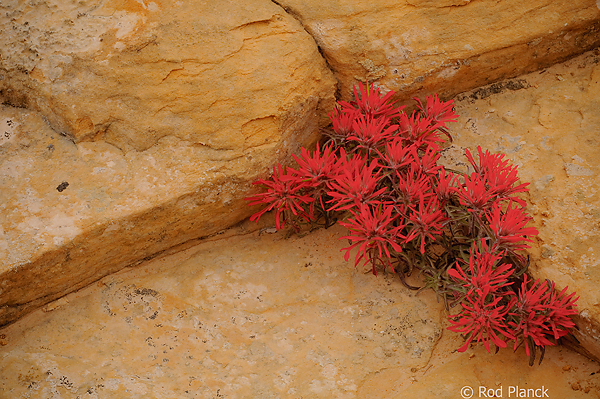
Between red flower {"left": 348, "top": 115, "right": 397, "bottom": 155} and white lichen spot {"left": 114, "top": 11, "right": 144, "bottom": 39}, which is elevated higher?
white lichen spot {"left": 114, "top": 11, "right": 144, "bottom": 39}

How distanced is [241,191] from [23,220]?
111cm

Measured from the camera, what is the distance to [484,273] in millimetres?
2449

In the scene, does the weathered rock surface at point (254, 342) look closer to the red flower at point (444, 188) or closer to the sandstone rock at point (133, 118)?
the sandstone rock at point (133, 118)

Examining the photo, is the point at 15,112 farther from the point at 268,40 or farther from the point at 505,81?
the point at 505,81

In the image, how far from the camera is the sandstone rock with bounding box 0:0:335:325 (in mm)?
2826

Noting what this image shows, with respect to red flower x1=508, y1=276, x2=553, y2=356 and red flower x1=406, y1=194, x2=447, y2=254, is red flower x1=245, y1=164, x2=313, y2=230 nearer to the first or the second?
red flower x1=406, y1=194, x2=447, y2=254

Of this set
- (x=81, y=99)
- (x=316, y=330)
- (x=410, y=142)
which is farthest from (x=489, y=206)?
(x=81, y=99)

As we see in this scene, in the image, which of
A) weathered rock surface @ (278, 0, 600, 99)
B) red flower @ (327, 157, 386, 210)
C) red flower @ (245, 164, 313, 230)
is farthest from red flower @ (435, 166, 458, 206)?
weathered rock surface @ (278, 0, 600, 99)

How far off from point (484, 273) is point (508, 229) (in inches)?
8.9

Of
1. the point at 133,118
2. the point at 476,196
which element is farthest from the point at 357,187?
the point at 133,118

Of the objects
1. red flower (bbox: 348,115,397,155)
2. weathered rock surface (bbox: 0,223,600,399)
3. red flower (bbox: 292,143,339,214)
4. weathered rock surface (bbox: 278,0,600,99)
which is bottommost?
weathered rock surface (bbox: 0,223,600,399)

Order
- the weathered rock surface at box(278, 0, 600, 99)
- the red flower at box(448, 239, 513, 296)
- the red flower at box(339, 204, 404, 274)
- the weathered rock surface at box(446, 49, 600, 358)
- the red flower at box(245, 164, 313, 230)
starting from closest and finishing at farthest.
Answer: the red flower at box(448, 239, 513, 296) → the red flower at box(339, 204, 404, 274) → the weathered rock surface at box(446, 49, 600, 358) → the red flower at box(245, 164, 313, 230) → the weathered rock surface at box(278, 0, 600, 99)

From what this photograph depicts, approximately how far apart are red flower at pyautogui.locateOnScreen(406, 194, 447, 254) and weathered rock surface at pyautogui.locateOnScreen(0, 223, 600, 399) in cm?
48

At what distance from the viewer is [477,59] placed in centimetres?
336
